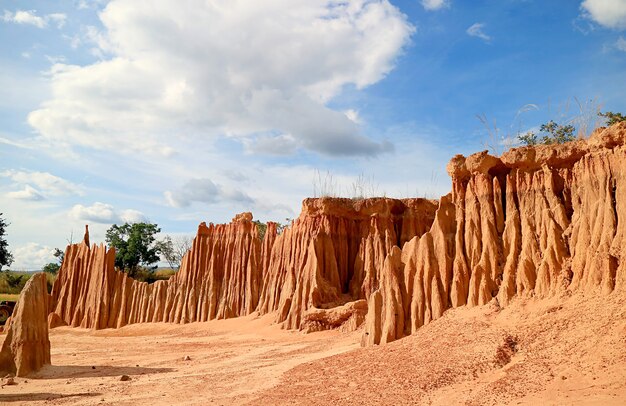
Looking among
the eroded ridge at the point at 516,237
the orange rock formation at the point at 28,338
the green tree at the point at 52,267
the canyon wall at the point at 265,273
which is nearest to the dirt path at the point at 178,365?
the orange rock formation at the point at 28,338

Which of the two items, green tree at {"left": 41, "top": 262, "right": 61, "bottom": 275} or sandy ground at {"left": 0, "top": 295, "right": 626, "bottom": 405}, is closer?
sandy ground at {"left": 0, "top": 295, "right": 626, "bottom": 405}

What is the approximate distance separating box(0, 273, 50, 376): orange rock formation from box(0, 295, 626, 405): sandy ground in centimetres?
58

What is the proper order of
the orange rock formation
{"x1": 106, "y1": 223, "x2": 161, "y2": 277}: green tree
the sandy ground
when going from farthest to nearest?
{"x1": 106, "y1": 223, "x2": 161, "y2": 277}: green tree, the orange rock formation, the sandy ground

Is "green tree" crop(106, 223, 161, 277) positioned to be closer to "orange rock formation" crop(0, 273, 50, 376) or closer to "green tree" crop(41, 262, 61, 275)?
"green tree" crop(41, 262, 61, 275)

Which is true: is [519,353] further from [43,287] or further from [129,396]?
[43,287]

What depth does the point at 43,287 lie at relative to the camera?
19.5 metres

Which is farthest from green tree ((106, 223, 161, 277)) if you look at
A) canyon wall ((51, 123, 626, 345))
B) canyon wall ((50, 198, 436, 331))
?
canyon wall ((51, 123, 626, 345))

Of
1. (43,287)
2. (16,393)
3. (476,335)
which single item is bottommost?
(16,393)

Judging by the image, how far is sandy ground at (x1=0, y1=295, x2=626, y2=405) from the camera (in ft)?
32.8

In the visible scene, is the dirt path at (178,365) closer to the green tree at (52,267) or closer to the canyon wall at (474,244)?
the canyon wall at (474,244)

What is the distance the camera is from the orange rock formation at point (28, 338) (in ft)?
58.3

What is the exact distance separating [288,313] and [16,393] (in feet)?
46.0

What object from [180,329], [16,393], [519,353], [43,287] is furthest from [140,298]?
[519,353]

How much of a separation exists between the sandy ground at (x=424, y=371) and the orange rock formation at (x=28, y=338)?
58 cm
